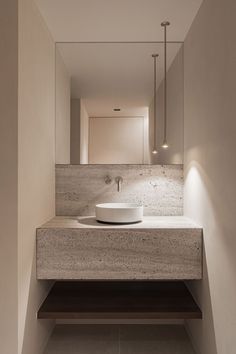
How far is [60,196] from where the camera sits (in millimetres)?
2373

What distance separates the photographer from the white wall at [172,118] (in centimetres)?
234

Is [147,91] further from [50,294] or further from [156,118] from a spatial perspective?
[50,294]

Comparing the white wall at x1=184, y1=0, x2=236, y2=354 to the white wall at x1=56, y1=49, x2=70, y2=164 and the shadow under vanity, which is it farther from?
the white wall at x1=56, y1=49, x2=70, y2=164

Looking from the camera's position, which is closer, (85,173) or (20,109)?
(20,109)

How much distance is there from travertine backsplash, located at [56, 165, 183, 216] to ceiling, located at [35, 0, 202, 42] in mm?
991

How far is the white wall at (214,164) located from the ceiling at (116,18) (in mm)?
134

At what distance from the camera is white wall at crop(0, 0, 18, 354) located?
5.03 feet

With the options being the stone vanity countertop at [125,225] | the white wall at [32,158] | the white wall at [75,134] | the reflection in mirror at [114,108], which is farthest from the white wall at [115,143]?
the stone vanity countertop at [125,225]

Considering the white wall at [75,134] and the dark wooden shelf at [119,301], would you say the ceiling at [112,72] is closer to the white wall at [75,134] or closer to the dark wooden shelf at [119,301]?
the white wall at [75,134]

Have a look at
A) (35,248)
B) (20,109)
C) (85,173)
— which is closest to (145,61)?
(85,173)

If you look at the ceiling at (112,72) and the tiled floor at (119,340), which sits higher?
the ceiling at (112,72)

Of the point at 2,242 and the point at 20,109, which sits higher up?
the point at 20,109

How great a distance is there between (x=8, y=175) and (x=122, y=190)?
103 cm

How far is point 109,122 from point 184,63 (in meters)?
0.73
